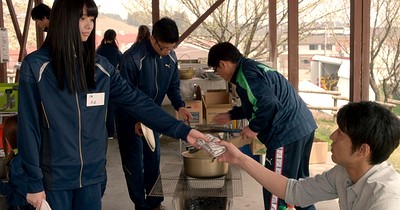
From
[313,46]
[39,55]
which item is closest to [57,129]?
[39,55]

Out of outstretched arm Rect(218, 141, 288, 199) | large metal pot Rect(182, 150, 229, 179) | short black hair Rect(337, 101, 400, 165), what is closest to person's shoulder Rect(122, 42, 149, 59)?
large metal pot Rect(182, 150, 229, 179)

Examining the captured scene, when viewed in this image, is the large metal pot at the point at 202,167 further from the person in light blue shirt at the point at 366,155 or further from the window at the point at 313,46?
the window at the point at 313,46

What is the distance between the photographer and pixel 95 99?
81.7 inches

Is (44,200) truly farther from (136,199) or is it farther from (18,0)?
(18,0)

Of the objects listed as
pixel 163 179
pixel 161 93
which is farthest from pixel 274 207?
pixel 161 93

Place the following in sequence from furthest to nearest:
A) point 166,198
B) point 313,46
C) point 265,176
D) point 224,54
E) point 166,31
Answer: point 313,46
point 166,198
point 166,31
point 224,54
point 265,176

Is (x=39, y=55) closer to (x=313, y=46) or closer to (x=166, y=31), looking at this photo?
(x=166, y=31)

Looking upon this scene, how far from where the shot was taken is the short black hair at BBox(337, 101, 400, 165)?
151 cm

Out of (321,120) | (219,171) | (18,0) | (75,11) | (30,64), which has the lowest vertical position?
(321,120)

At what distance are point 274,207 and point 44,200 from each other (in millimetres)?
1410

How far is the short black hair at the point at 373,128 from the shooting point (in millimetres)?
1509

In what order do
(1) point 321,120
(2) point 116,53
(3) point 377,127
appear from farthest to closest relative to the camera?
1. (1) point 321,120
2. (2) point 116,53
3. (3) point 377,127

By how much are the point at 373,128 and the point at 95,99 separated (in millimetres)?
1112

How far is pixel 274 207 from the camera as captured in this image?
2910 millimetres
